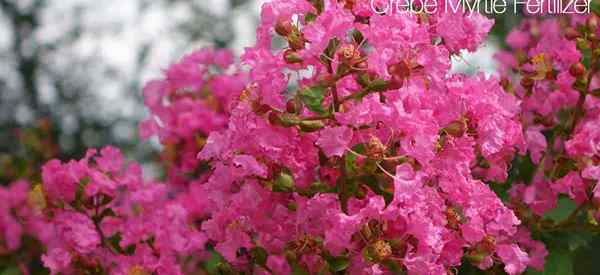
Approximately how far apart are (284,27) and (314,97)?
12 centimetres

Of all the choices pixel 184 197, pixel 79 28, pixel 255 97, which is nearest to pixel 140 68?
pixel 79 28

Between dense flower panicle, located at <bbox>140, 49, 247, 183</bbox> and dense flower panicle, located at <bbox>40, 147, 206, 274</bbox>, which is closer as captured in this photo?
dense flower panicle, located at <bbox>40, 147, 206, 274</bbox>

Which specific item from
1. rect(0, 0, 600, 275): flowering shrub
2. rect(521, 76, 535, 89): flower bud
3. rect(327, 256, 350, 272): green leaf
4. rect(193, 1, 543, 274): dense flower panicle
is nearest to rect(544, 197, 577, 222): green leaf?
rect(0, 0, 600, 275): flowering shrub

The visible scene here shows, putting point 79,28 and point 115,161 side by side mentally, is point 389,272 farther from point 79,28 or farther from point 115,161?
point 79,28

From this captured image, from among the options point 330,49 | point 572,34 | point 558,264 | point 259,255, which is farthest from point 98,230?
point 572,34

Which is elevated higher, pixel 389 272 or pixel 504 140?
pixel 504 140

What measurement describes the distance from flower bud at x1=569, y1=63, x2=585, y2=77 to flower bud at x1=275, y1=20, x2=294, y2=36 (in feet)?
1.84

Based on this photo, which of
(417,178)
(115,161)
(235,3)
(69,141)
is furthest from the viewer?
(69,141)

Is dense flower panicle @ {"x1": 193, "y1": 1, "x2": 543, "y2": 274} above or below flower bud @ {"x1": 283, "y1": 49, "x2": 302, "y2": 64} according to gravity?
below

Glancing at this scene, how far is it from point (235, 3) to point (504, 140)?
4.41 metres

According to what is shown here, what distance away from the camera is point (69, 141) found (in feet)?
19.8

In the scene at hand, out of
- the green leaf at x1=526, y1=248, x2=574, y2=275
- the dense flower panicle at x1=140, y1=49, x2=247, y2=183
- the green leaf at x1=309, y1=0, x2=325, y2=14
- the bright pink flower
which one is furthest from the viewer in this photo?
the dense flower panicle at x1=140, y1=49, x2=247, y2=183

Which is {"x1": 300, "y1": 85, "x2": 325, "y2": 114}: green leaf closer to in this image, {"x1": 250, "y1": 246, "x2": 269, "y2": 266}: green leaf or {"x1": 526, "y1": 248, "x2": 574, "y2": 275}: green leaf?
{"x1": 250, "y1": 246, "x2": 269, "y2": 266}: green leaf

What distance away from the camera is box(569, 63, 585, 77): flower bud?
1574mm
